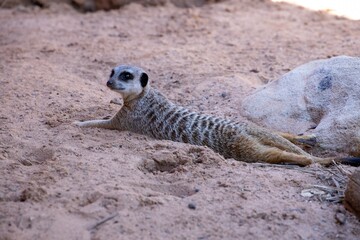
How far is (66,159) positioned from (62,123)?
2.32ft

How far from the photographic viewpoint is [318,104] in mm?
3502

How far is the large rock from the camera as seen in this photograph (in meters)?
3.23

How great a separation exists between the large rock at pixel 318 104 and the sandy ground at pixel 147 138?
21 centimetres

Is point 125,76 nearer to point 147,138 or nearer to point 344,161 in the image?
point 147,138

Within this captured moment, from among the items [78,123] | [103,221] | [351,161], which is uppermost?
[351,161]

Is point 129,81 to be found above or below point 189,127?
above

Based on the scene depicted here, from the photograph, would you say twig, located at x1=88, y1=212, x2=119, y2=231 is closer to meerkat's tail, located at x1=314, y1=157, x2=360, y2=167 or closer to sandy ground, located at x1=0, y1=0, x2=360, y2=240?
sandy ground, located at x1=0, y1=0, x2=360, y2=240

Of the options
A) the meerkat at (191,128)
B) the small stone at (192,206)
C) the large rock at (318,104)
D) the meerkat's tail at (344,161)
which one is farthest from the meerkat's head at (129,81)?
the small stone at (192,206)

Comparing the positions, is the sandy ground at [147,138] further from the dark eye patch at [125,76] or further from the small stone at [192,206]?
the dark eye patch at [125,76]

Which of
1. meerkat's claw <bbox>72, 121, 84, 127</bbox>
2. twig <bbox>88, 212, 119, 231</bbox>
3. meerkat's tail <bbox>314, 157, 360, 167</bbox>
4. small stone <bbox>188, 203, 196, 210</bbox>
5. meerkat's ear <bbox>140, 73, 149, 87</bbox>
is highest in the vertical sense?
meerkat's ear <bbox>140, 73, 149, 87</bbox>

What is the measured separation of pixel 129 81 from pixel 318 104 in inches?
44.8

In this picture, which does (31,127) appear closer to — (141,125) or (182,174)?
(141,125)

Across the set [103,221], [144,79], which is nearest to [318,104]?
[144,79]

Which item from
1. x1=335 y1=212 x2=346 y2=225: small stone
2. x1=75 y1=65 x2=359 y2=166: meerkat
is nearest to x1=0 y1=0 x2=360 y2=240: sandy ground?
x1=335 y1=212 x2=346 y2=225: small stone
